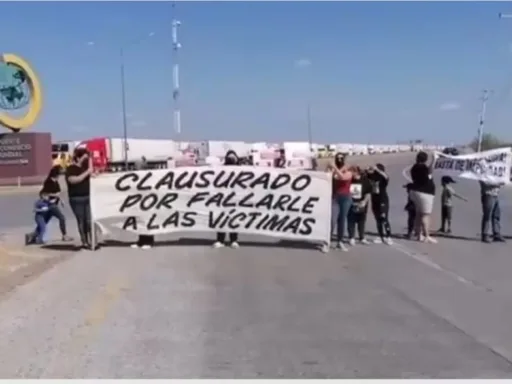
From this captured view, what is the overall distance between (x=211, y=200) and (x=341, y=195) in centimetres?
252

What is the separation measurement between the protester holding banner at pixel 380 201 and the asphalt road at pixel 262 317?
2.05 m

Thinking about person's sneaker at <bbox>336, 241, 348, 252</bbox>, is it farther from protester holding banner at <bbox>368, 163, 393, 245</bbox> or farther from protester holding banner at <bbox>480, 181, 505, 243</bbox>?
protester holding banner at <bbox>480, 181, 505, 243</bbox>

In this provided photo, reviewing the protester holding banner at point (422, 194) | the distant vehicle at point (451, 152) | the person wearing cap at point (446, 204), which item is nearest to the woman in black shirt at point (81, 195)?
the protester holding banner at point (422, 194)

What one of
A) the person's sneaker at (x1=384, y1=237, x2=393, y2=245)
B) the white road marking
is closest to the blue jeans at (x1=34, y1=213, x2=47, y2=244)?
the person's sneaker at (x1=384, y1=237, x2=393, y2=245)

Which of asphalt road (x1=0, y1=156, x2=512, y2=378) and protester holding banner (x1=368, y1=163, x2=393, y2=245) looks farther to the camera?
protester holding banner (x1=368, y1=163, x2=393, y2=245)

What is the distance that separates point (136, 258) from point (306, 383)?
8.35 meters

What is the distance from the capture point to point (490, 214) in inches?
687

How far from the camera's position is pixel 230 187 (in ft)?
53.3

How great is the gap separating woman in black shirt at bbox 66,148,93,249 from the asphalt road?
1070mm

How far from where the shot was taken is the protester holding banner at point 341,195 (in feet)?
51.6

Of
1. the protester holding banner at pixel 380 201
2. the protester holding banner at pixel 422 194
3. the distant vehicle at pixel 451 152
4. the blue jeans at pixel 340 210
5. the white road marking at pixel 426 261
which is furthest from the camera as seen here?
the distant vehicle at pixel 451 152

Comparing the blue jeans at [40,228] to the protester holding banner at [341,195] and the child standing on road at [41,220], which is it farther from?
the protester holding banner at [341,195]

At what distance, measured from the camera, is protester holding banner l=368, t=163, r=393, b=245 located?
55.3 feet

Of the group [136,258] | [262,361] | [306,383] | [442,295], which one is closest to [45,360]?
[262,361]
